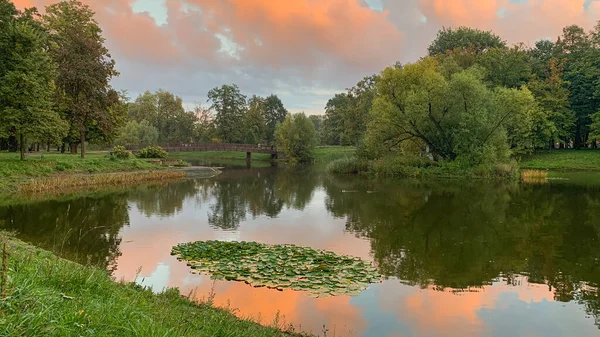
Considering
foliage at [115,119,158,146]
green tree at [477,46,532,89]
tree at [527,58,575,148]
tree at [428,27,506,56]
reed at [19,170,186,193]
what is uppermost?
tree at [428,27,506,56]

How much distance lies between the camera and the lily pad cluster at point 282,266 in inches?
386

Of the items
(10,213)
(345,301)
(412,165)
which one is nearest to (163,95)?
(412,165)

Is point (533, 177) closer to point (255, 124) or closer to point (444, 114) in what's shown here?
point (444, 114)

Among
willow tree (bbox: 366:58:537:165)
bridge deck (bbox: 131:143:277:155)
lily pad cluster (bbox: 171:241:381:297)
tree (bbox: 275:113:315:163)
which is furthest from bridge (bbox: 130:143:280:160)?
lily pad cluster (bbox: 171:241:381:297)

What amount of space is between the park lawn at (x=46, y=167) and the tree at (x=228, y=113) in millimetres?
47780

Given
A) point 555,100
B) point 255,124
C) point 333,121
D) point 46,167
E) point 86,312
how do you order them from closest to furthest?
point 86,312 → point 46,167 → point 555,100 → point 255,124 → point 333,121

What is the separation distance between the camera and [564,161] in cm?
5022

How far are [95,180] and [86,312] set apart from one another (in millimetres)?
28569

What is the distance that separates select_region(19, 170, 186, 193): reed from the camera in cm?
2520

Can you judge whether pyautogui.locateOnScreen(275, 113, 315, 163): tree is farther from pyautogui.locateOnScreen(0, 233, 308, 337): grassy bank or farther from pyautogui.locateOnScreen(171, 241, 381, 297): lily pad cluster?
pyautogui.locateOnScreen(0, 233, 308, 337): grassy bank

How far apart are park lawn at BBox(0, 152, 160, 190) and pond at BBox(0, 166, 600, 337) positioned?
17.3ft

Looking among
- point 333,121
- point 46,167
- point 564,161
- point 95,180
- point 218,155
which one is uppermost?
point 333,121

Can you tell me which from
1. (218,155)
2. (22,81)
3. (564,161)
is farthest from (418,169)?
(218,155)

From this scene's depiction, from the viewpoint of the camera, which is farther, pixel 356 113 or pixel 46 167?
pixel 356 113
